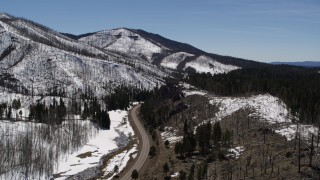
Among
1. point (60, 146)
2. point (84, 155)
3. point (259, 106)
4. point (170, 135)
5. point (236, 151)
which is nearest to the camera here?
point (236, 151)

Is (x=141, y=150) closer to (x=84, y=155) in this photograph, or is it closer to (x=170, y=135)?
(x=84, y=155)

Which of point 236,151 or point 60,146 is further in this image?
point 60,146

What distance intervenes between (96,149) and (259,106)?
7209 centimetres

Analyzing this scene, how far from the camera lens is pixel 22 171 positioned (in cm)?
11894

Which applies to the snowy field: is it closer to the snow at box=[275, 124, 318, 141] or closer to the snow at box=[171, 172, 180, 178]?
the snow at box=[171, 172, 180, 178]

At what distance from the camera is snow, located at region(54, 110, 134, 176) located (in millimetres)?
125062

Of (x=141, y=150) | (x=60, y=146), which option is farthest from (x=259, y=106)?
(x=60, y=146)

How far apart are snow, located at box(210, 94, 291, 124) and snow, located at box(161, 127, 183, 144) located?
20.3 meters

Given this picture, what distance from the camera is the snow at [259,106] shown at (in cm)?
15862

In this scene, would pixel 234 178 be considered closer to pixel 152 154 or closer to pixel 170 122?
pixel 152 154

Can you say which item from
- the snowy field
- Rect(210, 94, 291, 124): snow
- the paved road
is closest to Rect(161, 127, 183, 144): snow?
the paved road

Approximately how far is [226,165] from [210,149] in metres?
22.5

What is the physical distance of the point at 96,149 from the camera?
150500 mm

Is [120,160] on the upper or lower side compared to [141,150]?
lower
